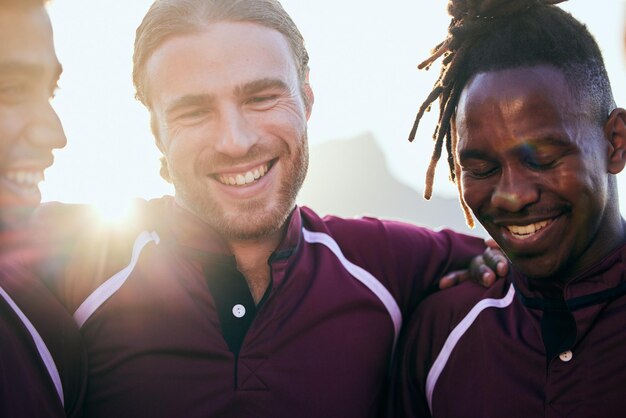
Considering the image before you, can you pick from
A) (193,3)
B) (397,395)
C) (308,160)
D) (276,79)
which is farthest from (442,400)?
(193,3)

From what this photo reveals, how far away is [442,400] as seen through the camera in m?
2.69

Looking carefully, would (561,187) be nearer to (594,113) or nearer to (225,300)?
(594,113)

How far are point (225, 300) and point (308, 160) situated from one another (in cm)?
83

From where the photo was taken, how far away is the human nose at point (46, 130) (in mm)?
2633

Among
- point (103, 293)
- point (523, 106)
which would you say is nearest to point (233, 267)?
point (103, 293)

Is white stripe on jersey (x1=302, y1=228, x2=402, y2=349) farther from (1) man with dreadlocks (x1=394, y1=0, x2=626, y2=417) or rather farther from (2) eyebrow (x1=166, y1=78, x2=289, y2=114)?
(2) eyebrow (x1=166, y1=78, x2=289, y2=114)

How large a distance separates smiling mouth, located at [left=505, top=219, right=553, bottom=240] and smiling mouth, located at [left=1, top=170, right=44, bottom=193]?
1974mm

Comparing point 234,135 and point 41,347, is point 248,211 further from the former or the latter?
point 41,347

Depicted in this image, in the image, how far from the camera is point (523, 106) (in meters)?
2.47

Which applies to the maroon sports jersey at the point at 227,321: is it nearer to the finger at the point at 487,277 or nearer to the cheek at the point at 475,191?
the finger at the point at 487,277

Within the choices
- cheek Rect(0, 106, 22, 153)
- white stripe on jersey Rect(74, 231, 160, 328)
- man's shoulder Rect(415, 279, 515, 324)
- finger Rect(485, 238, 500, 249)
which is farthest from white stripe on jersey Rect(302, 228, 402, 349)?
cheek Rect(0, 106, 22, 153)

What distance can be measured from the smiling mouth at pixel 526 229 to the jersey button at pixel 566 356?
465 millimetres

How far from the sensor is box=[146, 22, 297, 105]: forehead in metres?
2.91

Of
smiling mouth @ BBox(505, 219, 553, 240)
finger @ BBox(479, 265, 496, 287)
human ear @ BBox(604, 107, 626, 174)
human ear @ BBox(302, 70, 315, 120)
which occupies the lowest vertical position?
finger @ BBox(479, 265, 496, 287)
